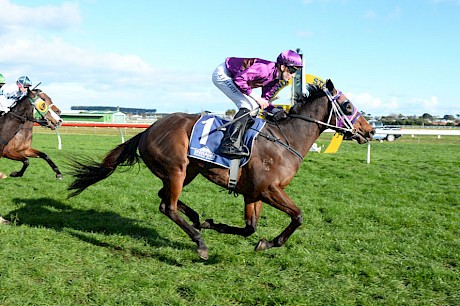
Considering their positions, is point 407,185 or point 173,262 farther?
point 407,185

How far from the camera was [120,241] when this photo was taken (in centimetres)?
607

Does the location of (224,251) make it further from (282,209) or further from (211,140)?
(211,140)

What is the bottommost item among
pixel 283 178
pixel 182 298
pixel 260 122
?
pixel 182 298

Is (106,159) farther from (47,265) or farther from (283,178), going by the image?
(283,178)

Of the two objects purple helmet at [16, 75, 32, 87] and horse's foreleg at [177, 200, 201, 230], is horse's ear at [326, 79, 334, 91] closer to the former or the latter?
horse's foreleg at [177, 200, 201, 230]

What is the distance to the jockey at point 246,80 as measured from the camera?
5563 mm

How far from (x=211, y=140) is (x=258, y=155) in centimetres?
58

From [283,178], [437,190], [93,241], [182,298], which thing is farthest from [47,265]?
[437,190]

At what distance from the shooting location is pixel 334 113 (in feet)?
19.2

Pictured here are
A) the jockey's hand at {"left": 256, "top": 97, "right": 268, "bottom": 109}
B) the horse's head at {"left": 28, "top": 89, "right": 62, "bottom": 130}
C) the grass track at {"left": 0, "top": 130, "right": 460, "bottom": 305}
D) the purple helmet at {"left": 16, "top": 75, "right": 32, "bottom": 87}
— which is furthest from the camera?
the purple helmet at {"left": 16, "top": 75, "right": 32, "bottom": 87}

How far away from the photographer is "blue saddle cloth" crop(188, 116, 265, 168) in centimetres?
558

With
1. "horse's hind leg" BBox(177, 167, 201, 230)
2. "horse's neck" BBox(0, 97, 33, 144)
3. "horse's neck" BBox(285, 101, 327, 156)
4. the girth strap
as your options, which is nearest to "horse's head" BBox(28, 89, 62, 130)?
"horse's neck" BBox(0, 97, 33, 144)

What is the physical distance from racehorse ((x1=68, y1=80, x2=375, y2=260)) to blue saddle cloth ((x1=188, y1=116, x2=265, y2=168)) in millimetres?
79

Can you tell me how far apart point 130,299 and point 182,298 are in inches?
17.7
